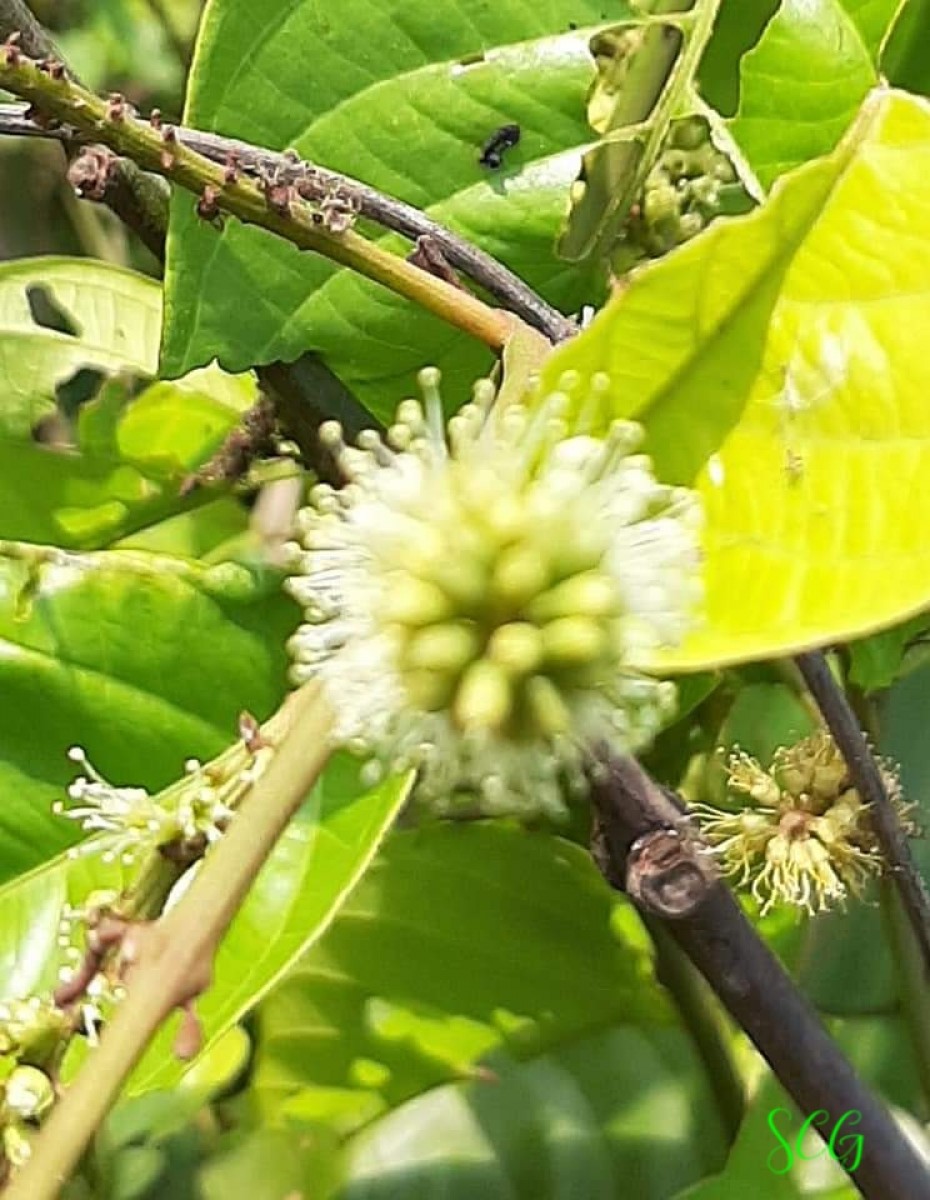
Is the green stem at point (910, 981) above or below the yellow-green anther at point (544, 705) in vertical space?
below

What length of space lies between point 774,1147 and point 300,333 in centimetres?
34

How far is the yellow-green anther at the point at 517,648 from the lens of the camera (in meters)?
0.37

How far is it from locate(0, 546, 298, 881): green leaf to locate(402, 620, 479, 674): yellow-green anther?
13.0 inches

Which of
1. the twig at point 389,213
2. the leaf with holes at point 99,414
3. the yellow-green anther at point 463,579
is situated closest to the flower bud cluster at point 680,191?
the twig at point 389,213

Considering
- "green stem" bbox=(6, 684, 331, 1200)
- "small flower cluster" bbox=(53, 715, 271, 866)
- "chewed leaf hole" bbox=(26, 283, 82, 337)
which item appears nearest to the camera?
"green stem" bbox=(6, 684, 331, 1200)

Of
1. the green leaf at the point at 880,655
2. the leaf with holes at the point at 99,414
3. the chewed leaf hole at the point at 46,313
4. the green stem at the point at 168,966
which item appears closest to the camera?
the green stem at the point at 168,966

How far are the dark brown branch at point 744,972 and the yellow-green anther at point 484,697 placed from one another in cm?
9

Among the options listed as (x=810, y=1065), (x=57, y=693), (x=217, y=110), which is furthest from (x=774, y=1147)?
(x=217, y=110)

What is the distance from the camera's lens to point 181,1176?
2.34 ft

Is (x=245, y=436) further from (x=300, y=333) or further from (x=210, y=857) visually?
(x=210, y=857)

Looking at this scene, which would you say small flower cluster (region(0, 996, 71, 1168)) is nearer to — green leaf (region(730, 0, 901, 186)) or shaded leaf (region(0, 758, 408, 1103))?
shaded leaf (region(0, 758, 408, 1103))

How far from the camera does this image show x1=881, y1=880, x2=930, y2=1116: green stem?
0.66 m

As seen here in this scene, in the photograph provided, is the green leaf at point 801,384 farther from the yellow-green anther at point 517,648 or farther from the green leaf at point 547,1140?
the green leaf at point 547,1140

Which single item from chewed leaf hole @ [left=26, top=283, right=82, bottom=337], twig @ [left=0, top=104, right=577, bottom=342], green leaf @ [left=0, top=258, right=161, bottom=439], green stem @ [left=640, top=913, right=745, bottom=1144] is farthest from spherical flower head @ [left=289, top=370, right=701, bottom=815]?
chewed leaf hole @ [left=26, top=283, right=82, bottom=337]
